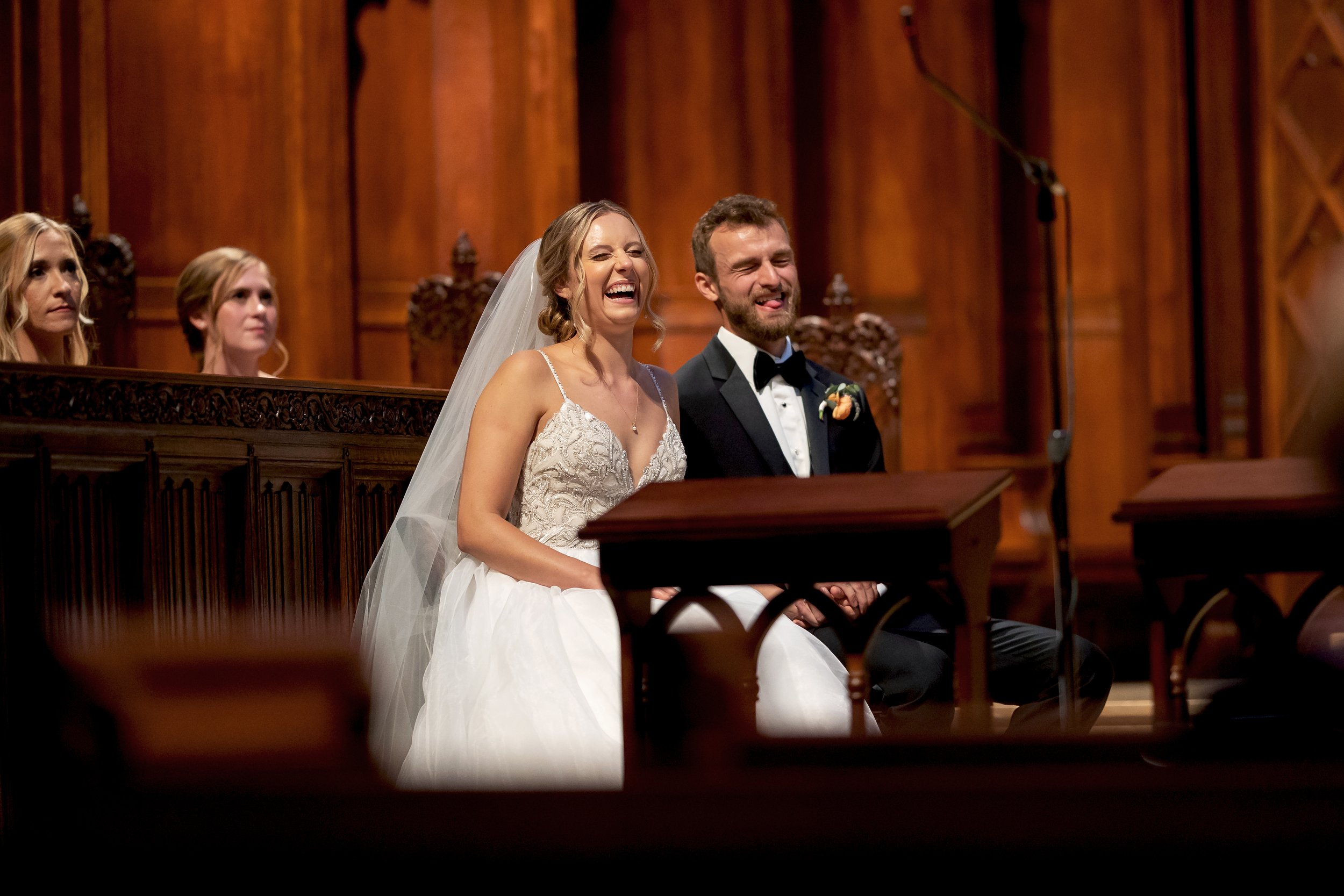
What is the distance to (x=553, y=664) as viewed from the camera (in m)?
2.90

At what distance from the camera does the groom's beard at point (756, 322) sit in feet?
12.2

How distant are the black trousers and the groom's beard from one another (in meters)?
0.82

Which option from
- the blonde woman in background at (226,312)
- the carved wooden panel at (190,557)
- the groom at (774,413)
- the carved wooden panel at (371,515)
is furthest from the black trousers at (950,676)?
the blonde woman in background at (226,312)

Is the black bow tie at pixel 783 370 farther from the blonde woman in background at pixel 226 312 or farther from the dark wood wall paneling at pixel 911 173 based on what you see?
the dark wood wall paneling at pixel 911 173

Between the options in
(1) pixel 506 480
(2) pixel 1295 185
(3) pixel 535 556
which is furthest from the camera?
(2) pixel 1295 185

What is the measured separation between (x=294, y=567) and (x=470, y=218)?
7.65 feet

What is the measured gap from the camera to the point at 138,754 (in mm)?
1932

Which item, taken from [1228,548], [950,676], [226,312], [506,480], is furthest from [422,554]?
[1228,548]

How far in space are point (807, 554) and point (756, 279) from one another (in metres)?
1.76

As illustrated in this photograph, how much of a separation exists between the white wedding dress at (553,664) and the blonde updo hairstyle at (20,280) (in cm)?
169

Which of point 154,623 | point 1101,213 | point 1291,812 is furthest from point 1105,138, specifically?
point 1291,812

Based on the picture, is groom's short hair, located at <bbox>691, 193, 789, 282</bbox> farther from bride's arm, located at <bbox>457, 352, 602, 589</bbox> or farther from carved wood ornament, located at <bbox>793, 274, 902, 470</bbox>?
carved wood ornament, located at <bbox>793, 274, 902, 470</bbox>

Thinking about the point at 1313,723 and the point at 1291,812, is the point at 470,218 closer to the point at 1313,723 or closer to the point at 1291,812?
the point at 1313,723

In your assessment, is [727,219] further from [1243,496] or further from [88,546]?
[1243,496]
